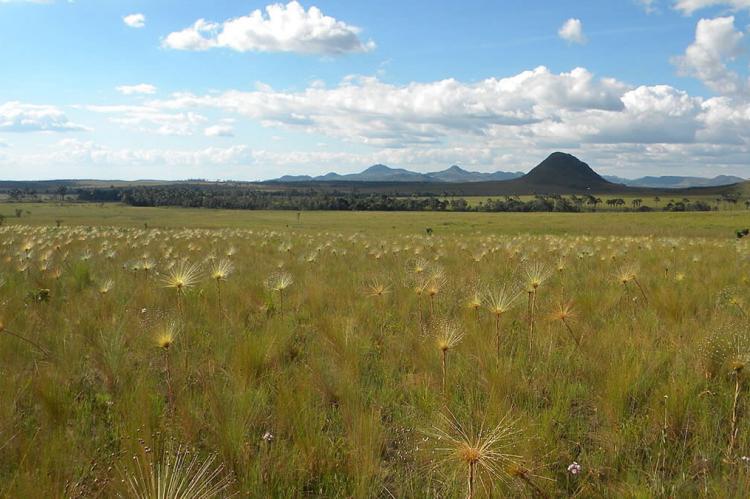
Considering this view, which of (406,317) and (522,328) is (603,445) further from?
(406,317)

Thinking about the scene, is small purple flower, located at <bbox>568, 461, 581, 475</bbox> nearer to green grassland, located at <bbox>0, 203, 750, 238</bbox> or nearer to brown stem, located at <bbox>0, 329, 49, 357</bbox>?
brown stem, located at <bbox>0, 329, 49, 357</bbox>

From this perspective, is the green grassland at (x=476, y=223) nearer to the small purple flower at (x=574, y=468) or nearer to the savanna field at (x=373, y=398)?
the savanna field at (x=373, y=398)

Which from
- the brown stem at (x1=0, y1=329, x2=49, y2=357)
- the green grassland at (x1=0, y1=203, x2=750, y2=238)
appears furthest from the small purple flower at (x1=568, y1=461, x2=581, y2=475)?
the green grassland at (x1=0, y1=203, x2=750, y2=238)

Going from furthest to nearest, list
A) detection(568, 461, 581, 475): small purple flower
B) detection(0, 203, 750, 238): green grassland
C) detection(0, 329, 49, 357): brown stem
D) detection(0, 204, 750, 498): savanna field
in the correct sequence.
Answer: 1. detection(0, 203, 750, 238): green grassland
2. detection(0, 329, 49, 357): brown stem
3. detection(568, 461, 581, 475): small purple flower
4. detection(0, 204, 750, 498): savanna field

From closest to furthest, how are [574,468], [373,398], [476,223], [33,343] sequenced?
[574,468] < [373,398] < [33,343] < [476,223]

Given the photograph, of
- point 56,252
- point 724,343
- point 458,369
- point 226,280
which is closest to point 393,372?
point 458,369

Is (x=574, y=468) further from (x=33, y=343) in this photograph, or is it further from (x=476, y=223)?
(x=476, y=223)

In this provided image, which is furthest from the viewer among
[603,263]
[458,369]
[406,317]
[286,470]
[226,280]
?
[603,263]

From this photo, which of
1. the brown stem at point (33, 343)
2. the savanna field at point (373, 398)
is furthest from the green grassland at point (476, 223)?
the brown stem at point (33, 343)

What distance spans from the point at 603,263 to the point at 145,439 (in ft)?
40.8

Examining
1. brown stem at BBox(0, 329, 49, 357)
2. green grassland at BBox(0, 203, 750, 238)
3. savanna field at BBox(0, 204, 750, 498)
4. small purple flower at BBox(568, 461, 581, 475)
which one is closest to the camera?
savanna field at BBox(0, 204, 750, 498)

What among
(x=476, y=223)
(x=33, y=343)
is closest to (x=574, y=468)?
(x=33, y=343)

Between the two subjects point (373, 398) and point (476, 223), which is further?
point (476, 223)

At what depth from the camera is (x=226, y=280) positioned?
9828 millimetres
